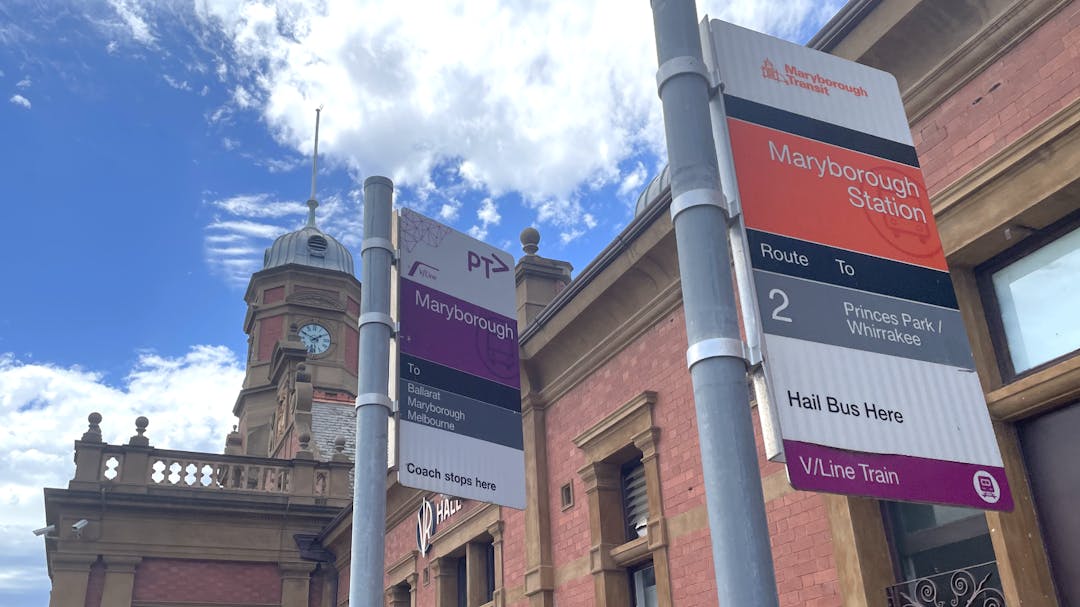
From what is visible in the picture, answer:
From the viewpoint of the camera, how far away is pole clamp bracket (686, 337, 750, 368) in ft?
11.5

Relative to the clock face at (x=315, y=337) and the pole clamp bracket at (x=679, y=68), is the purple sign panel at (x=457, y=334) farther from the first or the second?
the clock face at (x=315, y=337)

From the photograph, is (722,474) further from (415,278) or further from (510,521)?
(510,521)

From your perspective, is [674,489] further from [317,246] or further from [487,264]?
[317,246]

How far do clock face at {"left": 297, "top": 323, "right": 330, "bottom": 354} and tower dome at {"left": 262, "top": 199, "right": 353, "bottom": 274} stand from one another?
434 centimetres

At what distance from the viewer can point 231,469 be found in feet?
82.5

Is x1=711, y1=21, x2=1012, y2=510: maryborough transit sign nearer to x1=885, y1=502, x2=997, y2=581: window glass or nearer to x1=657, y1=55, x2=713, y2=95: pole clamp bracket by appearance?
x1=657, y1=55, x2=713, y2=95: pole clamp bracket

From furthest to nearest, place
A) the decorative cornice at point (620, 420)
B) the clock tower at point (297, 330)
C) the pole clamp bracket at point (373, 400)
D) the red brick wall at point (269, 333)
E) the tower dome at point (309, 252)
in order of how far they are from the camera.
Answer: the tower dome at point (309, 252) → the red brick wall at point (269, 333) → the clock tower at point (297, 330) → the decorative cornice at point (620, 420) → the pole clamp bracket at point (373, 400)

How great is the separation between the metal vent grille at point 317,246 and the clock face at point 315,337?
5.89 metres

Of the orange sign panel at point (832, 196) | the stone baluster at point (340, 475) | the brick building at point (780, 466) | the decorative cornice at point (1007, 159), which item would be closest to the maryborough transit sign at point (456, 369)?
the brick building at point (780, 466)

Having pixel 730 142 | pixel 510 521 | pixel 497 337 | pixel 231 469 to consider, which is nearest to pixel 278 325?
pixel 231 469

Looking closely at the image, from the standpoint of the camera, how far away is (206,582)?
23328 mm

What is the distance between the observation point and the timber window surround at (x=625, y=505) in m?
10.5

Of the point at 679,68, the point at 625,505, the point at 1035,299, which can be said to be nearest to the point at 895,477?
the point at 679,68

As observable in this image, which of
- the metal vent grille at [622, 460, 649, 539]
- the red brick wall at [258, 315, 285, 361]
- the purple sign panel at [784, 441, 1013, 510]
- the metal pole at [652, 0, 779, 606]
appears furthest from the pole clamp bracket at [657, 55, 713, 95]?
the red brick wall at [258, 315, 285, 361]
